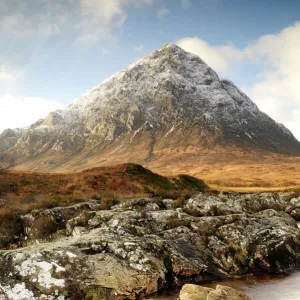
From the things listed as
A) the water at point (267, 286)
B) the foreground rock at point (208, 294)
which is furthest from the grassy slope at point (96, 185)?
the foreground rock at point (208, 294)

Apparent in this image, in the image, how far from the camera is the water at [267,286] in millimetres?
12281

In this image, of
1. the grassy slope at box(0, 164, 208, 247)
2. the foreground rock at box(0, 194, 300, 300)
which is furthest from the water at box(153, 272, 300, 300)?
the grassy slope at box(0, 164, 208, 247)

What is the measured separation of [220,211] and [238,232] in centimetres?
502

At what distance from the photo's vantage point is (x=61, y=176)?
57.6 metres

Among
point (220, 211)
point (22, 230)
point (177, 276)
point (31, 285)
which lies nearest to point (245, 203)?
point (220, 211)

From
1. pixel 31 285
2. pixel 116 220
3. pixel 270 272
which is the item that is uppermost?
pixel 116 220

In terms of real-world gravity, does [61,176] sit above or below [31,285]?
above

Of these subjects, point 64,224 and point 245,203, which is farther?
point 245,203

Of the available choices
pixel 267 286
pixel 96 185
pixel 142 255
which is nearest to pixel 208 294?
pixel 142 255

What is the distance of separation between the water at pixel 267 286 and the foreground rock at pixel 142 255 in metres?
0.68

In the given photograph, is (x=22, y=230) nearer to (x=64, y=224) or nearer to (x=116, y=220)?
(x=64, y=224)

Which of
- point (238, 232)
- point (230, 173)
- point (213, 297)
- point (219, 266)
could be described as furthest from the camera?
point (230, 173)

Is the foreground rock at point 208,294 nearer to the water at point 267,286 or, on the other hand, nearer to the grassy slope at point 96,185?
the water at point 267,286

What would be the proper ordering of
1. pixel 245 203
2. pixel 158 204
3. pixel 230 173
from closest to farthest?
1. pixel 158 204
2. pixel 245 203
3. pixel 230 173
